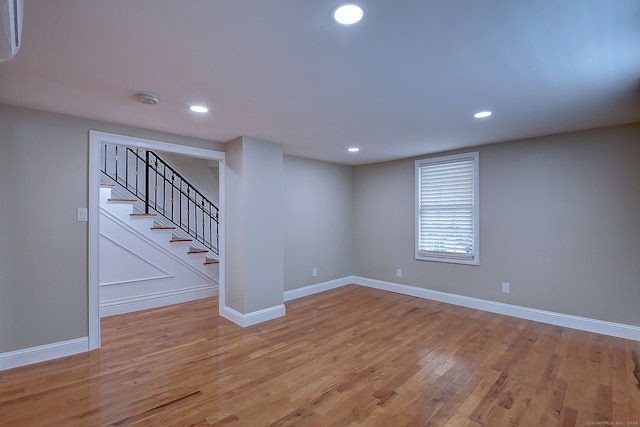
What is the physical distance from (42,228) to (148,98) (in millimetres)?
1607

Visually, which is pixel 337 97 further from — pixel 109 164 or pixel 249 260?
pixel 109 164

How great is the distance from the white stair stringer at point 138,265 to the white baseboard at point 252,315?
1.09 m

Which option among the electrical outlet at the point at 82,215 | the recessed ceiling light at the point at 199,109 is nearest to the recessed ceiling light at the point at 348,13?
the recessed ceiling light at the point at 199,109

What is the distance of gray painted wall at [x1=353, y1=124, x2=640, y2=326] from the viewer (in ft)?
10.7

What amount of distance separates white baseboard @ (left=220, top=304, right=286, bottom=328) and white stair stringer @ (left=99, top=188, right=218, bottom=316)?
1091mm

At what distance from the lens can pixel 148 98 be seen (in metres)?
2.43

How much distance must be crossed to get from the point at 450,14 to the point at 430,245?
3.83 metres

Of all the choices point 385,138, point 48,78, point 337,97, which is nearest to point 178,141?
point 48,78

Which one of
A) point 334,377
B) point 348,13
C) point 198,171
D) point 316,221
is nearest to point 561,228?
point 334,377

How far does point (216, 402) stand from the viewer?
2.16 metres

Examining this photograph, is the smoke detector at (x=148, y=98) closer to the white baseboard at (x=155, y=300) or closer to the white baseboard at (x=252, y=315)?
the white baseboard at (x=252, y=315)

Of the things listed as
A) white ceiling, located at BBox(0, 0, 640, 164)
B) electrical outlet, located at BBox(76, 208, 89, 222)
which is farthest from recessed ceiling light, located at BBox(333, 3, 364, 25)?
electrical outlet, located at BBox(76, 208, 89, 222)

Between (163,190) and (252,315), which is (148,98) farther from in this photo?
(163,190)

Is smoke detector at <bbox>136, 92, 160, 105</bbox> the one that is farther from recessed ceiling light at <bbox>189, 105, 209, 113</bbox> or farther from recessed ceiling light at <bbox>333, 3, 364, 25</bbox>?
recessed ceiling light at <bbox>333, 3, 364, 25</bbox>
